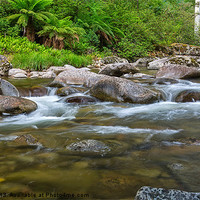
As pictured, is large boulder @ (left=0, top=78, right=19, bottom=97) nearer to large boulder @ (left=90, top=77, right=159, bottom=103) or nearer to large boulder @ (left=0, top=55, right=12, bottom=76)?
large boulder @ (left=90, top=77, right=159, bottom=103)

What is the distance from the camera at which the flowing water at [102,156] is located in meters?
1.82

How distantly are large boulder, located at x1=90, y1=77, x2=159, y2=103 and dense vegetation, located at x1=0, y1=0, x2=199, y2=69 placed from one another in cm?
580

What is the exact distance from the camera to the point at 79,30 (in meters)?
14.8

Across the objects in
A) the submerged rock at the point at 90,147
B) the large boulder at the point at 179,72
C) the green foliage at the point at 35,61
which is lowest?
the submerged rock at the point at 90,147

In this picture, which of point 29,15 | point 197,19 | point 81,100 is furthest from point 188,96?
point 197,19

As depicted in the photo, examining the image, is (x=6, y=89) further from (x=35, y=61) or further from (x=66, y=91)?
(x=35, y=61)

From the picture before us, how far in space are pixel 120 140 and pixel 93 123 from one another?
40.5 inches

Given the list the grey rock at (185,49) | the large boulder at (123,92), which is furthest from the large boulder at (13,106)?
the grey rock at (185,49)

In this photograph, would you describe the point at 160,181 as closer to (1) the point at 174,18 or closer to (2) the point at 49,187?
(2) the point at 49,187

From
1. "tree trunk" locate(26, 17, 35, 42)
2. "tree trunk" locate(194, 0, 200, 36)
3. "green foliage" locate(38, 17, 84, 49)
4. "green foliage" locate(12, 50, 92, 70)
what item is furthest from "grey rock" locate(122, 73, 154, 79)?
"tree trunk" locate(194, 0, 200, 36)

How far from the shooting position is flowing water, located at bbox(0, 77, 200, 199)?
1.82m

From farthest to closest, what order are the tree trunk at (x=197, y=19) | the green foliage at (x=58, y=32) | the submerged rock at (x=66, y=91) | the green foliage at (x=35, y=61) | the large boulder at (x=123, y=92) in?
the tree trunk at (x=197, y=19)
the green foliage at (x=58, y=32)
the green foliage at (x=35, y=61)
the submerged rock at (x=66, y=91)
the large boulder at (x=123, y=92)

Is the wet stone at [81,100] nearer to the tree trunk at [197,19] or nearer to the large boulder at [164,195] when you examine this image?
the large boulder at [164,195]

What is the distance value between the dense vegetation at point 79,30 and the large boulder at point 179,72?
4.95 metres
